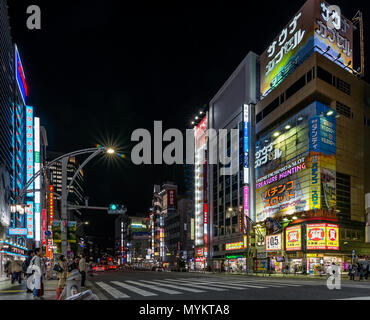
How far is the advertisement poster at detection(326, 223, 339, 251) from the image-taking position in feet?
143

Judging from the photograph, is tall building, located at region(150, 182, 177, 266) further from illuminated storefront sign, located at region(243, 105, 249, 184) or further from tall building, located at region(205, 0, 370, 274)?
illuminated storefront sign, located at region(243, 105, 249, 184)

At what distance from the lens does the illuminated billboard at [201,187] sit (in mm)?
80856

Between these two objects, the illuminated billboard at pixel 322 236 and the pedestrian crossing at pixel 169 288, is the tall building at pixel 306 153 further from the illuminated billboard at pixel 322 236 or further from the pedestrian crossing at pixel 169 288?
the pedestrian crossing at pixel 169 288

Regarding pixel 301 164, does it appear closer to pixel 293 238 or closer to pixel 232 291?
pixel 293 238

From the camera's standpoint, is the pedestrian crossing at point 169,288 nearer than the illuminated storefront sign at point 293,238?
Yes

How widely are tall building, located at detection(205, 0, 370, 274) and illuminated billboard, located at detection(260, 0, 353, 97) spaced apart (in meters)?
0.16

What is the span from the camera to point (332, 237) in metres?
44.2

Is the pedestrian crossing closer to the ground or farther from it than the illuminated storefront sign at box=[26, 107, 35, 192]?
closer to the ground

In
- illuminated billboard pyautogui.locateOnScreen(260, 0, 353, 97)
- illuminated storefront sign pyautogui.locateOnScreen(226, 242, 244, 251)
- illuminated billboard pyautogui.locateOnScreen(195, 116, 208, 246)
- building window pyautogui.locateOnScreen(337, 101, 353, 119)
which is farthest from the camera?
illuminated billboard pyautogui.locateOnScreen(195, 116, 208, 246)

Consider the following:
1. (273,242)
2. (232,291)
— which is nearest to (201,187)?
(273,242)

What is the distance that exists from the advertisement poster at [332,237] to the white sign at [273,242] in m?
7.92

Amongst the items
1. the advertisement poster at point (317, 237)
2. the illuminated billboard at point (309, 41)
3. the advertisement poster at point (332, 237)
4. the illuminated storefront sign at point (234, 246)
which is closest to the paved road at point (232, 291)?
the advertisement poster at point (317, 237)

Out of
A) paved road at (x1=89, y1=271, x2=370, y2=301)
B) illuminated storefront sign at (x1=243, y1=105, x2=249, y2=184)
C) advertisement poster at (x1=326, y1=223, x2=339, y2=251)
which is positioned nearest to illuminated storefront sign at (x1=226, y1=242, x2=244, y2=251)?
illuminated storefront sign at (x1=243, y1=105, x2=249, y2=184)

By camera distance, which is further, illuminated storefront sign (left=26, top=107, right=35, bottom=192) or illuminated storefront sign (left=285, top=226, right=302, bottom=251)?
illuminated storefront sign (left=26, top=107, right=35, bottom=192)
